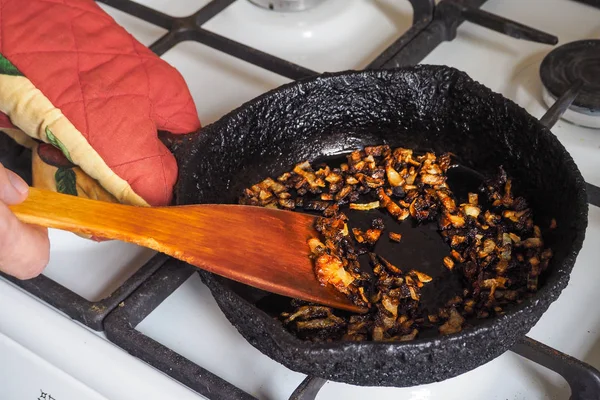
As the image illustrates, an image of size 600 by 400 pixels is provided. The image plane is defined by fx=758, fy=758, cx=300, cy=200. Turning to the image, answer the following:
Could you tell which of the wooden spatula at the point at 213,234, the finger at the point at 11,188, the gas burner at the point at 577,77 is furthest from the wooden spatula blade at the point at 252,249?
the gas burner at the point at 577,77

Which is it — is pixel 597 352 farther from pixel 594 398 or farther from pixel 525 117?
pixel 525 117

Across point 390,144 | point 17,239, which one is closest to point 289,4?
point 390,144

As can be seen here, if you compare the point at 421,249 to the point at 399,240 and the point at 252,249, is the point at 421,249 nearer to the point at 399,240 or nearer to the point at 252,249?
the point at 399,240

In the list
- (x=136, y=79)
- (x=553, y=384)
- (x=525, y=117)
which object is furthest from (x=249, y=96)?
(x=553, y=384)

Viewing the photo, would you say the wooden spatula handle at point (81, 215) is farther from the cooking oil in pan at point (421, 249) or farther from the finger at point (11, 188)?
the cooking oil in pan at point (421, 249)

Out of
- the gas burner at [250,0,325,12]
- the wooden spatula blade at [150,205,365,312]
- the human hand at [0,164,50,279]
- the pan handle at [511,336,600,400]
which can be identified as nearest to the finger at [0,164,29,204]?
the human hand at [0,164,50,279]

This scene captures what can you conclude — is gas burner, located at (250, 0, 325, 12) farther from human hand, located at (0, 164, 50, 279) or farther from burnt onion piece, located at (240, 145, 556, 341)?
human hand, located at (0, 164, 50, 279)
